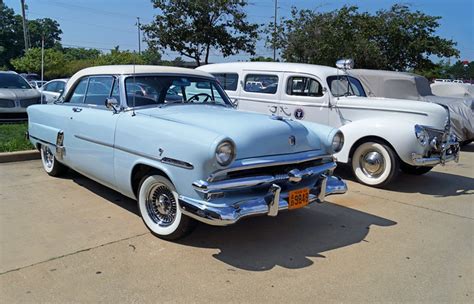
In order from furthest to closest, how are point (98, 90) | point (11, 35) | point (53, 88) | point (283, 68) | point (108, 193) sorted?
point (11, 35), point (53, 88), point (283, 68), point (108, 193), point (98, 90)

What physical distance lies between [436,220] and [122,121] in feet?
12.2

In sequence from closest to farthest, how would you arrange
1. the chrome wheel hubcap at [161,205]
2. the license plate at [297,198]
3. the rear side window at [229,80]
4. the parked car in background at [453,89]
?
the license plate at [297,198], the chrome wheel hubcap at [161,205], the rear side window at [229,80], the parked car in background at [453,89]

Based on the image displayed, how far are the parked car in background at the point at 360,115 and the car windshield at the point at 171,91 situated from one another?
2228mm

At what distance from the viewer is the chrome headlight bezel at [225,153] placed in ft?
11.2

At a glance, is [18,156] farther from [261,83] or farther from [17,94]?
[261,83]

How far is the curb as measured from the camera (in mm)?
7062

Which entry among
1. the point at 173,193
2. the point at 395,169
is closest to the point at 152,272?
the point at 173,193

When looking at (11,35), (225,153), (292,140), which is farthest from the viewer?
(11,35)

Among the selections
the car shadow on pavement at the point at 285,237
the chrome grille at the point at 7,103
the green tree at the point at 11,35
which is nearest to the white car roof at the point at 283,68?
the car shadow on pavement at the point at 285,237

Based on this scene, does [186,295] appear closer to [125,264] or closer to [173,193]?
[125,264]

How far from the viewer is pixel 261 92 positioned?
8.05m

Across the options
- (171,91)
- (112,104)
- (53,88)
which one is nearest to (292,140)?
(171,91)

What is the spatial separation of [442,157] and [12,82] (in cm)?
1029

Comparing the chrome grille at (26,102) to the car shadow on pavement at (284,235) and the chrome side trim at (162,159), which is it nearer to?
the car shadow on pavement at (284,235)
